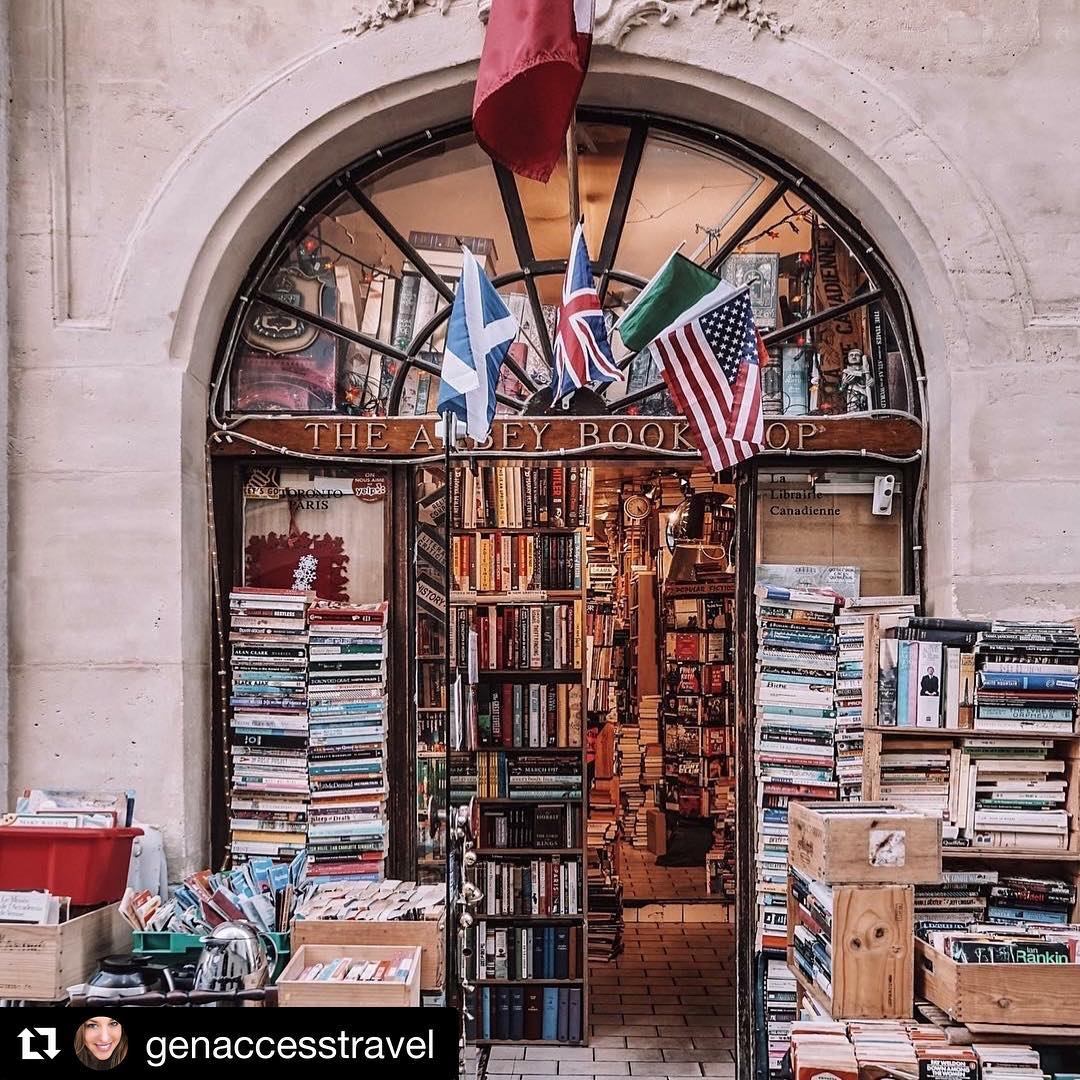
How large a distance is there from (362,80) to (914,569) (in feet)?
13.0

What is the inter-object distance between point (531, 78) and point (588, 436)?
1.88 meters

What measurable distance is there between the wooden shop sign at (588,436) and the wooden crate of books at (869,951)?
2.58 m

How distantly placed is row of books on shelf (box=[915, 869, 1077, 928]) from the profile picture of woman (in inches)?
134


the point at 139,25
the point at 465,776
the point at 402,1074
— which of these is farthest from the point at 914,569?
the point at 139,25

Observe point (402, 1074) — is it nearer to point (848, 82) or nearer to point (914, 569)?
point (914, 569)

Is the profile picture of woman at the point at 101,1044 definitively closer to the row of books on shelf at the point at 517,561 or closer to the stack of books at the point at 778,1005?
the stack of books at the point at 778,1005

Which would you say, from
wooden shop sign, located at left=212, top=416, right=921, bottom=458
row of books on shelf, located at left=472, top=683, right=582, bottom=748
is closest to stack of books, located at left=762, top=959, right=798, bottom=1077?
row of books on shelf, located at left=472, top=683, right=582, bottom=748

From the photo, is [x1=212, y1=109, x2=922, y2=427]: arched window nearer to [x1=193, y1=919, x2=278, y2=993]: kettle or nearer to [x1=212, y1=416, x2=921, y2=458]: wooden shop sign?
[x1=212, y1=416, x2=921, y2=458]: wooden shop sign

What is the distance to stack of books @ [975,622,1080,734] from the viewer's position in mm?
5227

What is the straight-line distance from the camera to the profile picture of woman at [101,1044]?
4.07m

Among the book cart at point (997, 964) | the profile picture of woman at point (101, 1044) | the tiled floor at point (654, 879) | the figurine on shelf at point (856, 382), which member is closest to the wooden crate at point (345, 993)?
the profile picture of woman at point (101, 1044)

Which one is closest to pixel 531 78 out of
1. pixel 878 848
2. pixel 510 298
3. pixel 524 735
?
pixel 510 298

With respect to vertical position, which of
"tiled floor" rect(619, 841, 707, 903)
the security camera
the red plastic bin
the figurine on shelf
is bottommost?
"tiled floor" rect(619, 841, 707, 903)

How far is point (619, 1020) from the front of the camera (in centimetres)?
728
